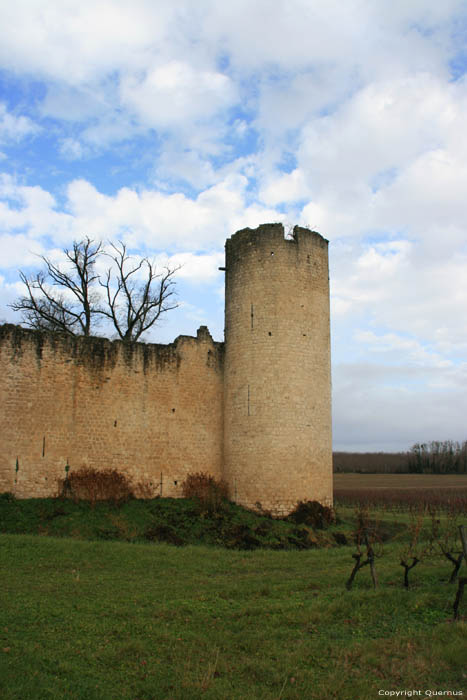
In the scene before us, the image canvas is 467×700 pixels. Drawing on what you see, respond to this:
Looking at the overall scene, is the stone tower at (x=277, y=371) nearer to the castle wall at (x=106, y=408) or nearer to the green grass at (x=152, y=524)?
the castle wall at (x=106, y=408)

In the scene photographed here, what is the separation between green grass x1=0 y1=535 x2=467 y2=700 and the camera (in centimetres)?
557

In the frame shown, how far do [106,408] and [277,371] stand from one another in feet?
18.0

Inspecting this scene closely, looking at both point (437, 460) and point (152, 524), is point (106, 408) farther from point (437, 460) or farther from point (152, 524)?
point (437, 460)

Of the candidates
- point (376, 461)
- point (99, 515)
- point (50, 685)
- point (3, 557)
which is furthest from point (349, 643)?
point (376, 461)

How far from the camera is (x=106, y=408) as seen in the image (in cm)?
1788

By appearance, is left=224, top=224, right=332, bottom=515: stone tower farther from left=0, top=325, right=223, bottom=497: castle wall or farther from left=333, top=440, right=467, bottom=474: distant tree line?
left=333, top=440, right=467, bottom=474: distant tree line

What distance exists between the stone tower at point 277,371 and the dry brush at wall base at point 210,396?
0.11ft

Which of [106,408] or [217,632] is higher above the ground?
[106,408]

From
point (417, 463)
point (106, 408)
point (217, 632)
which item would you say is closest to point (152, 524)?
point (106, 408)

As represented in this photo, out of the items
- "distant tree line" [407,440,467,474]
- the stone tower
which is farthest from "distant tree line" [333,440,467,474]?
the stone tower

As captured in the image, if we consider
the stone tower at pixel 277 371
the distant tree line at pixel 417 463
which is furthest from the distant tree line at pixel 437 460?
the stone tower at pixel 277 371

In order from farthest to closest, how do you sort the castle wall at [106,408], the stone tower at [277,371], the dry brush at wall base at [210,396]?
the stone tower at [277,371], the dry brush at wall base at [210,396], the castle wall at [106,408]

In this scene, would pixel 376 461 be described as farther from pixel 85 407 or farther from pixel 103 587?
pixel 103 587

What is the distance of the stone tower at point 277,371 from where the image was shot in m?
18.0
